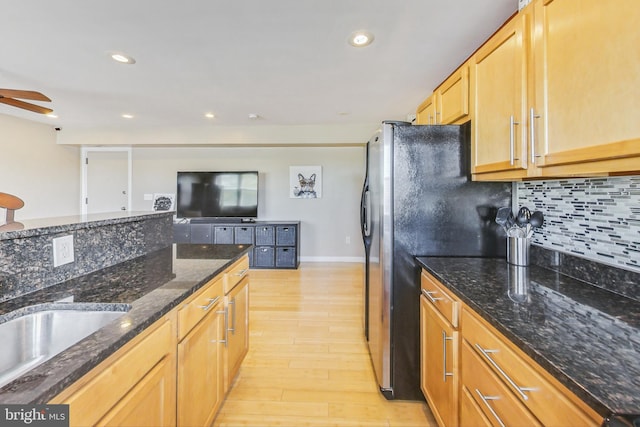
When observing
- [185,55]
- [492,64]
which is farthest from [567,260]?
[185,55]

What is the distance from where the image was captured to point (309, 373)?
A: 1982 mm

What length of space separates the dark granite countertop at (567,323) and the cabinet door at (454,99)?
95 cm

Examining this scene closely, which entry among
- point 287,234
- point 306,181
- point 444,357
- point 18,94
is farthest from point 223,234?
point 444,357

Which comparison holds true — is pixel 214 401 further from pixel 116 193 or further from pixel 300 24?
pixel 116 193

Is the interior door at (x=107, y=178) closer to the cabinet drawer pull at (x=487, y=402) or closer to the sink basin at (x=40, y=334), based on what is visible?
the sink basin at (x=40, y=334)

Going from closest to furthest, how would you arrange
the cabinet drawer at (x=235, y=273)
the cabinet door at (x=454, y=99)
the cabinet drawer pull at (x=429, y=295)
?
the cabinet drawer pull at (x=429, y=295) < the cabinet drawer at (x=235, y=273) < the cabinet door at (x=454, y=99)

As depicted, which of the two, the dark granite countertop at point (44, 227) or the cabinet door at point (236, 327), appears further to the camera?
the cabinet door at point (236, 327)

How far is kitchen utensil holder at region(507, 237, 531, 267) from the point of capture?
1.51 metres

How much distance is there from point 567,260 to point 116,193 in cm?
643

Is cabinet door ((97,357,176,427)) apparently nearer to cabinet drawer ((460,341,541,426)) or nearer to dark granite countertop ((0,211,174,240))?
dark granite countertop ((0,211,174,240))

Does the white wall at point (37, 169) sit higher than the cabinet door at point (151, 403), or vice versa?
the white wall at point (37, 169)

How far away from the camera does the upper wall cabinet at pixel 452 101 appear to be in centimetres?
170

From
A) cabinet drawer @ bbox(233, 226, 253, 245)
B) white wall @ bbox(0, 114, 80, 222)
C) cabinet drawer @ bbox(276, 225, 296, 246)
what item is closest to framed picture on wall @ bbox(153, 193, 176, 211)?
white wall @ bbox(0, 114, 80, 222)

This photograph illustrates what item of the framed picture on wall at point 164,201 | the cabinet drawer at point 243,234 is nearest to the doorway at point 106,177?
the framed picture on wall at point 164,201
